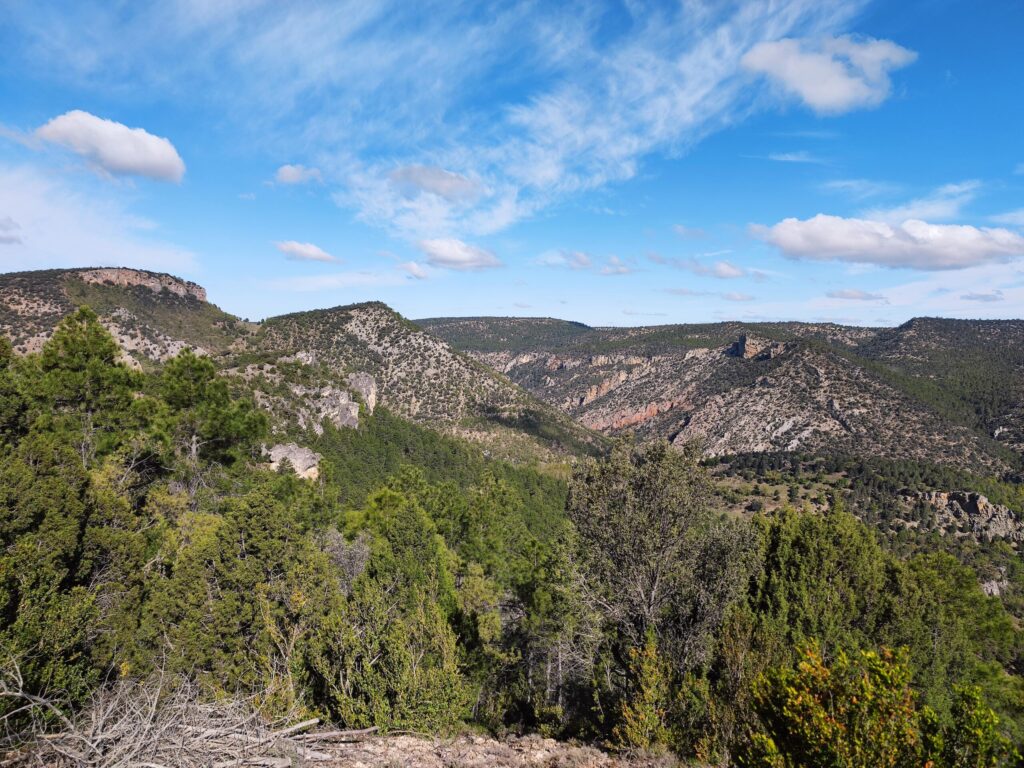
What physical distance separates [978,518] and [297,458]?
110405 mm

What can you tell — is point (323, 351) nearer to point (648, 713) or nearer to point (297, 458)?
point (297, 458)

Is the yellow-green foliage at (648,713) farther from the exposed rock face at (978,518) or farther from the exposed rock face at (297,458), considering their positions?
the exposed rock face at (978,518)

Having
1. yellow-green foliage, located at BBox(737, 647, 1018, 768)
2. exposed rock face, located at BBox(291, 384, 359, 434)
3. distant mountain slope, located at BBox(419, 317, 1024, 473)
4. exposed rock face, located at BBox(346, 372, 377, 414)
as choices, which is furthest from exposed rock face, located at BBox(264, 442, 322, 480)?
distant mountain slope, located at BBox(419, 317, 1024, 473)

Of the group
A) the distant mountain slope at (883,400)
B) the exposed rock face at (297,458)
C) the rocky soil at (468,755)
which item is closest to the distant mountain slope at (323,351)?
the exposed rock face at (297,458)

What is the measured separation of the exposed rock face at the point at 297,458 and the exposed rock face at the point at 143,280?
9695cm

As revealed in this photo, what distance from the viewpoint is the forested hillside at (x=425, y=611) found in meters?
7.87

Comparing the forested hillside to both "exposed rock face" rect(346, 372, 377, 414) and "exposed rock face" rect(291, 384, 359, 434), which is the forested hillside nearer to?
"exposed rock face" rect(291, 384, 359, 434)

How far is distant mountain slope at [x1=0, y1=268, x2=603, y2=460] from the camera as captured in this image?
87.1 m

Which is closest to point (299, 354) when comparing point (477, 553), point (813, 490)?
point (477, 553)

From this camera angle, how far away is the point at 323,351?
125 m

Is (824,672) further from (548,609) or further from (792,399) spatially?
(792,399)

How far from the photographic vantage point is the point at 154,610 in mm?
15781

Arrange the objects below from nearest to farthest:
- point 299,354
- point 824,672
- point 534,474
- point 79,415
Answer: point 824,672 < point 79,415 < point 534,474 < point 299,354

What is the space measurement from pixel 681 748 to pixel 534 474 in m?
74.5
